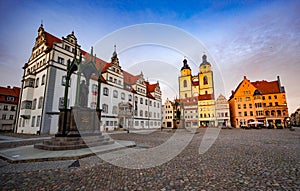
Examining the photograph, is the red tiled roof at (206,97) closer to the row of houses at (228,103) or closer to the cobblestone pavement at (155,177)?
the row of houses at (228,103)

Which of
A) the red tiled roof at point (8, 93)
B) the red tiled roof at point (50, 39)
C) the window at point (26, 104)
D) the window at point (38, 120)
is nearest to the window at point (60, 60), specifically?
the red tiled roof at point (50, 39)

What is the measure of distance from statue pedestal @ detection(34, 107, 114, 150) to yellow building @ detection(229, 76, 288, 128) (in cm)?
5055

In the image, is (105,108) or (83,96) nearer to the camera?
(83,96)

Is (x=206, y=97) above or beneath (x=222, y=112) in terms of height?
above

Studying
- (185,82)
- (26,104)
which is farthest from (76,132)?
Result: (185,82)

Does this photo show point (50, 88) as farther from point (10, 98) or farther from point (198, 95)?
point (198, 95)

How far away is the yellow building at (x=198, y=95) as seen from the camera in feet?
188

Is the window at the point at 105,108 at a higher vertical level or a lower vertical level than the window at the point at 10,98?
lower

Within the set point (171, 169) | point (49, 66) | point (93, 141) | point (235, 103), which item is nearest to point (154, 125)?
point (235, 103)

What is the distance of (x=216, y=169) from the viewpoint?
4797 millimetres

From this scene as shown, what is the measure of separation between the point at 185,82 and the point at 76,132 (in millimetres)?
64228

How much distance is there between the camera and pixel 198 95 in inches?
2537

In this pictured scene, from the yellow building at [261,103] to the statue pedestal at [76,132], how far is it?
5055cm

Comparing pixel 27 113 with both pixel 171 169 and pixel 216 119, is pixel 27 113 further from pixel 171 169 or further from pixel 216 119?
pixel 216 119
